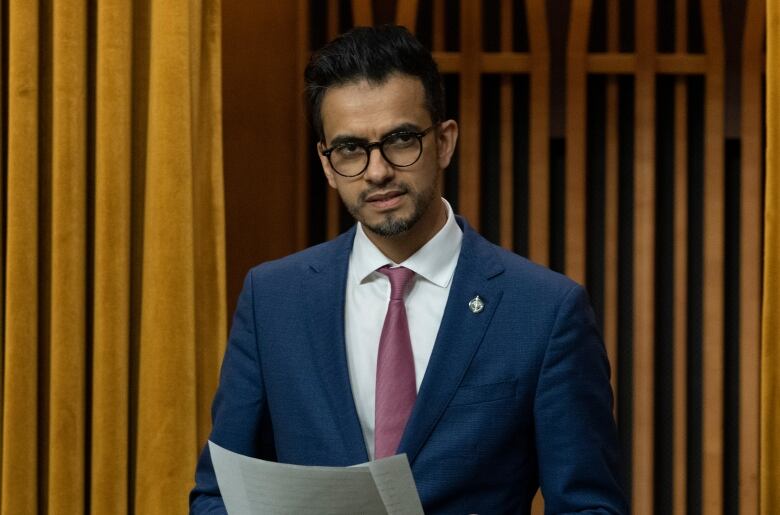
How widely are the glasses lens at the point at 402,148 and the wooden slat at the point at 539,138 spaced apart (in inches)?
70.5

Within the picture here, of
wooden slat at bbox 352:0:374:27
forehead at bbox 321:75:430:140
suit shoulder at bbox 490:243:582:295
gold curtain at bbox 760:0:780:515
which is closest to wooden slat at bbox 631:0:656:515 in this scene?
wooden slat at bbox 352:0:374:27

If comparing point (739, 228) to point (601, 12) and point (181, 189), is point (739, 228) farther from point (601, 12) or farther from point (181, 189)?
point (181, 189)

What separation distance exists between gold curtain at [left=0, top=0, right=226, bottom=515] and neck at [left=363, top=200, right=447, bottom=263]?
705mm

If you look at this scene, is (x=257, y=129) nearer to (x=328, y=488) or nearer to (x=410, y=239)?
(x=410, y=239)

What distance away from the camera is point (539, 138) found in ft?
11.3

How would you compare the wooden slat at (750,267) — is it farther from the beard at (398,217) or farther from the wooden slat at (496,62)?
the beard at (398,217)

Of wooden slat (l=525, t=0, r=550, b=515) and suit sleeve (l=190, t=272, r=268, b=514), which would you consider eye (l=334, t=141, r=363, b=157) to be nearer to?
suit sleeve (l=190, t=272, r=268, b=514)

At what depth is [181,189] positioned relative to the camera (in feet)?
7.73

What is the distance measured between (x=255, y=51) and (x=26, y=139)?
0.86 m

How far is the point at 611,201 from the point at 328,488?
218cm

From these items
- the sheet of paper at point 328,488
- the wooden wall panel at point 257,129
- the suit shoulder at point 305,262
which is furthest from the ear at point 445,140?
the wooden wall panel at point 257,129

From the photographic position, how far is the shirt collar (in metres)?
1.77

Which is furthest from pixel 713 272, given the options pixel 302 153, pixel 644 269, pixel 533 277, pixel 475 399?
pixel 475 399

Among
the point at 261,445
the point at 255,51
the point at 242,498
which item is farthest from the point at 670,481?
the point at 242,498
